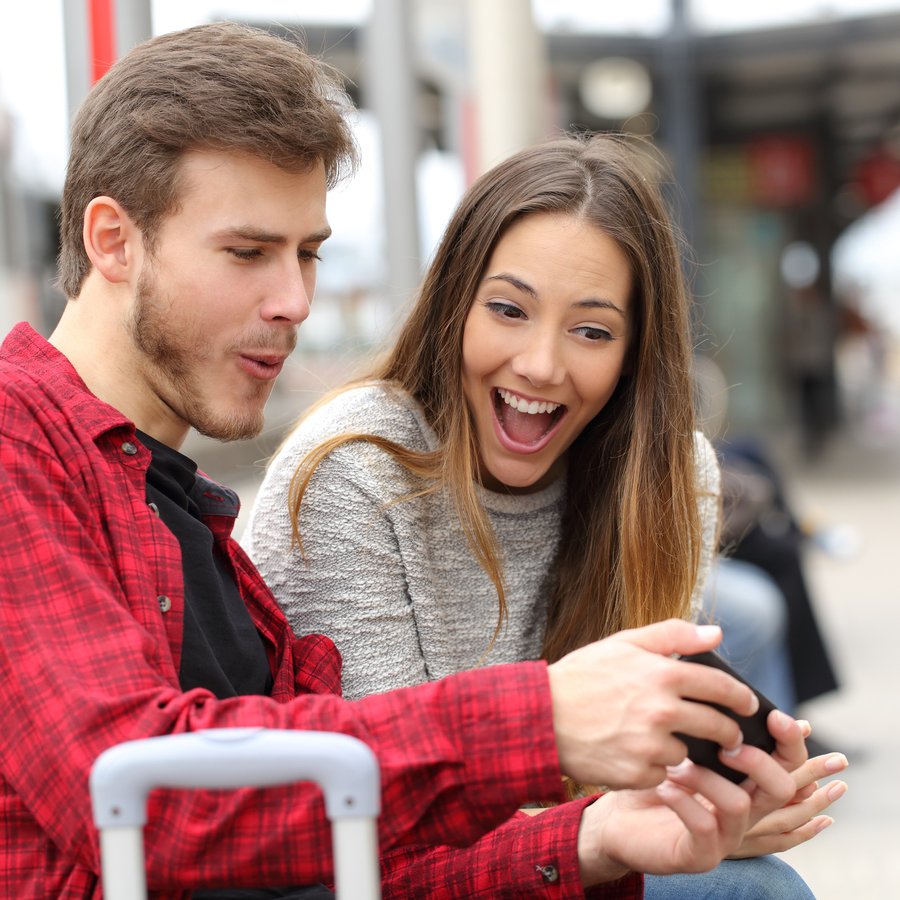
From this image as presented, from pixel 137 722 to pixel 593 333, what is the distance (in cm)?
126

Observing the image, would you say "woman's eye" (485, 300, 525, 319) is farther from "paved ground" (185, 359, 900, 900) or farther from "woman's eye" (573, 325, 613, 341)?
"paved ground" (185, 359, 900, 900)

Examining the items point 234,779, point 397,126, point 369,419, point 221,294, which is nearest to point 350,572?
point 369,419

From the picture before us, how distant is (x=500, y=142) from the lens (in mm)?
5496

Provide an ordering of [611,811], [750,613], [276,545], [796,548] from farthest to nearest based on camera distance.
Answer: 1. [796,548]
2. [750,613]
3. [276,545]
4. [611,811]

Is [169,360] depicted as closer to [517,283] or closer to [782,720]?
[517,283]

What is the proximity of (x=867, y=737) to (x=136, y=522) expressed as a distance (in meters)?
4.49

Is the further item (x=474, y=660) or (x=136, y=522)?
(x=474, y=660)

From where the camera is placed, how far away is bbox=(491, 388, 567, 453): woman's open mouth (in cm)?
246

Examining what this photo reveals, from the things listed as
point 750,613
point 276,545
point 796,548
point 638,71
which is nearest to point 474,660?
point 276,545

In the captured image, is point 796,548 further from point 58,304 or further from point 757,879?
point 58,304

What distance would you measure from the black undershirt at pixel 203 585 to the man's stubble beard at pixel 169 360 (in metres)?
0.07

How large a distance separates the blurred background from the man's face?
0.92ft

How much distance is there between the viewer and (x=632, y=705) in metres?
1.40

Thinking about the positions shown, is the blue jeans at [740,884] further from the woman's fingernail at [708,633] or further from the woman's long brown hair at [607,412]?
the woman's fingernail at [708,633]
